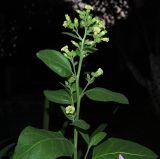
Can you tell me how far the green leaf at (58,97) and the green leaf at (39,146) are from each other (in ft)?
0.35

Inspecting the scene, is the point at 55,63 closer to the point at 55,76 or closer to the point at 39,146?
the point at 39,146

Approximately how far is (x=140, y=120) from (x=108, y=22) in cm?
209

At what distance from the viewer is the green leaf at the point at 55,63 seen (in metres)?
1.03

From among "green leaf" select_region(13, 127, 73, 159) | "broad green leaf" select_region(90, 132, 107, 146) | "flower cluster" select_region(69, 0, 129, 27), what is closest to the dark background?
"flower cluster" select_region(69, 0, 129, 27)

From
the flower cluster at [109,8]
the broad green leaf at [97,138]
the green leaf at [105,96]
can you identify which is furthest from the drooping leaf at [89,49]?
the flower cluster at [109,8]

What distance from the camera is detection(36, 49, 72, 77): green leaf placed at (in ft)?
3.39

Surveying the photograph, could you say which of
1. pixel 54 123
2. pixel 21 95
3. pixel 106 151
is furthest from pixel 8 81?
pixel 106 151

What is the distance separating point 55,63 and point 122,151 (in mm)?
278

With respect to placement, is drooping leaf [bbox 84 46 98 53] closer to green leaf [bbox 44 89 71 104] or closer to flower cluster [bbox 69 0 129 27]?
green leaf [bbox 44 89 71 104]

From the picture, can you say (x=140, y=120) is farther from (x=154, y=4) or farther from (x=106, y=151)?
(x=106, y=151)

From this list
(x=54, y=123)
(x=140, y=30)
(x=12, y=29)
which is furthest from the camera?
(x=12, y=29)

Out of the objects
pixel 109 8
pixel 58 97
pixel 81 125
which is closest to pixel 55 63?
pixel 58 97

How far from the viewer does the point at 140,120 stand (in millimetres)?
8281

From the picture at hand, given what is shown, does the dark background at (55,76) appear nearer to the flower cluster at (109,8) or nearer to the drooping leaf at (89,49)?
the flower cluster at (109,8)
